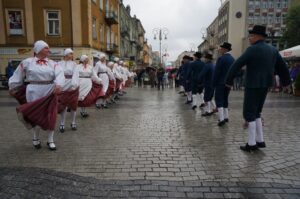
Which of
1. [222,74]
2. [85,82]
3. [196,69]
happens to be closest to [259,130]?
[222,74]

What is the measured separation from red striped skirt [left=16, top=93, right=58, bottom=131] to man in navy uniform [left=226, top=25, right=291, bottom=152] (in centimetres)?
331

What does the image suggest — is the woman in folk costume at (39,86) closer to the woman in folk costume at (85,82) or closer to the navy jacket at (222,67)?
the woman in folk costume at (85,82)

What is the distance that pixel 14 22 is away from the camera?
946 inches

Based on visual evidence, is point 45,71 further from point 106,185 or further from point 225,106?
point 225,106

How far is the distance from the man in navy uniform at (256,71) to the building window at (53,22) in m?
22.4

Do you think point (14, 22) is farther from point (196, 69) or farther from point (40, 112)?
point (40, 112)

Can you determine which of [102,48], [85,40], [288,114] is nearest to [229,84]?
[288,114]

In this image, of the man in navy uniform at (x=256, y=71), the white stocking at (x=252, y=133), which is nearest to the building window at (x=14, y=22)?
the man in navy uniform at (x=256, y=71)

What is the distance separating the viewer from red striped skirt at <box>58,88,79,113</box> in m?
6.29

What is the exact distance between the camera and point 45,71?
4969mm

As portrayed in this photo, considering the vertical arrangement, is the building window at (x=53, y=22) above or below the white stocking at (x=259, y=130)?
above

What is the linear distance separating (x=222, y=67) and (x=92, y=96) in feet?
12.4

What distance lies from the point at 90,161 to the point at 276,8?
226 ft

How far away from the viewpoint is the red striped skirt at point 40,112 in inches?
192
